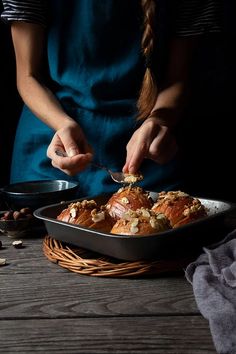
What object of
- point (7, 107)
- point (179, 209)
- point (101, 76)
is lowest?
point (7, 107)

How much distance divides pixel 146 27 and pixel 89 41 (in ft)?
0.55

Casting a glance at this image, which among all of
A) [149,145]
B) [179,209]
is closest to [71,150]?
[149,145]

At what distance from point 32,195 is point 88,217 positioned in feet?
0.66

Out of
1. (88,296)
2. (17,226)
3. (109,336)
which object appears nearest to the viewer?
(109,336)

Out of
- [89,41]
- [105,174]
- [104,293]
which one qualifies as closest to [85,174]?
[105,174]

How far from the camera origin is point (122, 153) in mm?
1389

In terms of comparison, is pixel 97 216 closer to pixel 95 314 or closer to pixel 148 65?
pixel 95 314

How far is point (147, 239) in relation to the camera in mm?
779

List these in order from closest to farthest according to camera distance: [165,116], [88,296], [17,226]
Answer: [88,296] → [17,226] → [165,116]

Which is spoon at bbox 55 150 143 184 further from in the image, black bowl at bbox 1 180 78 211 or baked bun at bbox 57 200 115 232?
baked bun at bbox 57 200 115 232

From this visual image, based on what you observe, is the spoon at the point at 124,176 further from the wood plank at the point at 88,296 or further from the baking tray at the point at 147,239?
the wood plank at the point at 88,296

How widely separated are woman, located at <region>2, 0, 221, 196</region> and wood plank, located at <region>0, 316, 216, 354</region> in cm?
70

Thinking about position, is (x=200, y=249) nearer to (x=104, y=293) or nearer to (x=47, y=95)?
(x=104, y=293)

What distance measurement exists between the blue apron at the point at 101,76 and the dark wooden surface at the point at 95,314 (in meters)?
0.57
